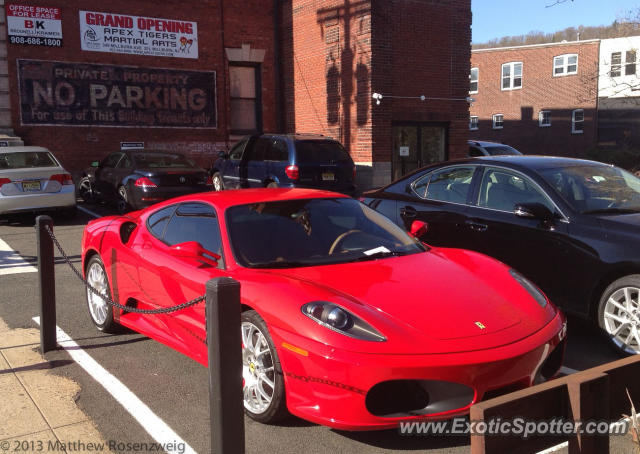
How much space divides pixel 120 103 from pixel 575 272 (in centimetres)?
1578

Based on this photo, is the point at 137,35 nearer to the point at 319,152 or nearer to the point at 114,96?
the point at 114,96

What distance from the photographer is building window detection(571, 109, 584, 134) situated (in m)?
42.7

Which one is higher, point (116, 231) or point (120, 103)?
point (120, 103)

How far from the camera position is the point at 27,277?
8180 mm

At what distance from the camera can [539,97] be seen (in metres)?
44.0

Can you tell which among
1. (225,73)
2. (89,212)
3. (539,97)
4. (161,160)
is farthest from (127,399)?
(539,97)

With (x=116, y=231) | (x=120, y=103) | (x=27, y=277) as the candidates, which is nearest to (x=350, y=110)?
(x=120, y=103)

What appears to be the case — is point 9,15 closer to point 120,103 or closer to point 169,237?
point 120,103

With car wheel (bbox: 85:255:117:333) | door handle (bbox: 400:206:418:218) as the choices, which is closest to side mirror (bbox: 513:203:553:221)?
door handle (bbox: 400:206:418:218)

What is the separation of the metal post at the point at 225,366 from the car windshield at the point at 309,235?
142 centimetres

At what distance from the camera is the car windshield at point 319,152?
43.5 feet

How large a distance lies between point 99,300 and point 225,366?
336cm

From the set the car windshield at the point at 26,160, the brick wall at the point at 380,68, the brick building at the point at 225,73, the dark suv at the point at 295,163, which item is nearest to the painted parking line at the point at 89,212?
the car windshield at the point at 26,160

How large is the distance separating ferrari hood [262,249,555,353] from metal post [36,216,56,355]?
2.28 m
